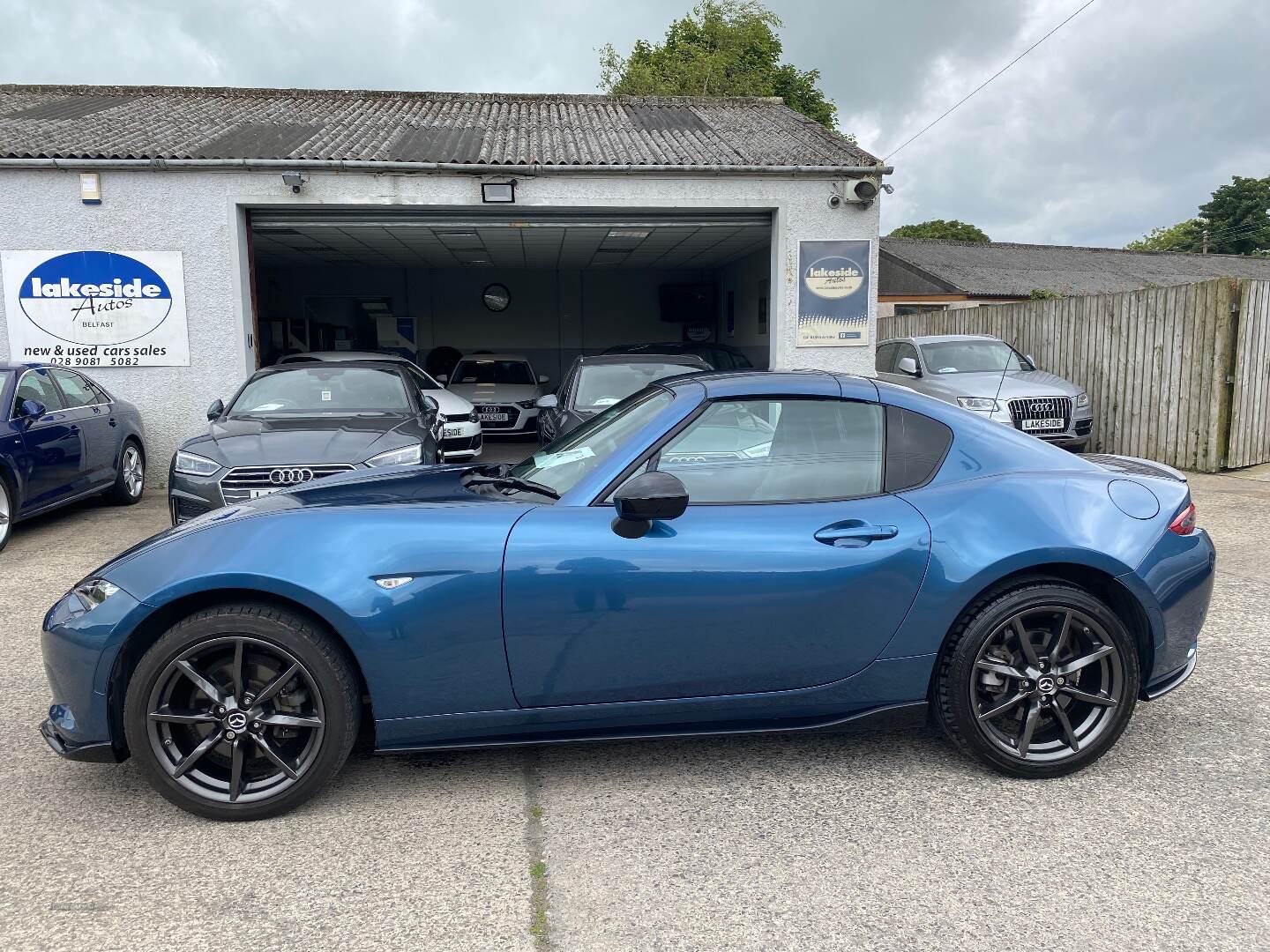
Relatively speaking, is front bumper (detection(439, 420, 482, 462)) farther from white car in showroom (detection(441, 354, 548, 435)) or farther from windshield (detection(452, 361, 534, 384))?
windshield (detection(452, 361, 534, 384))

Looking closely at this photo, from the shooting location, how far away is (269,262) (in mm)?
18453

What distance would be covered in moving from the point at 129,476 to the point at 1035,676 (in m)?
8.73

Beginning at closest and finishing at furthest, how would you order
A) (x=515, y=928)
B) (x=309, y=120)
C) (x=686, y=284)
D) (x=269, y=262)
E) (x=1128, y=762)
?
(x=515, y=928), (x=1128, y=762), (x=309, y=120), (x=269, y=262), (x=686, y=284)

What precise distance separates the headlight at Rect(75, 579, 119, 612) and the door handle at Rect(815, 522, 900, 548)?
2.28 m

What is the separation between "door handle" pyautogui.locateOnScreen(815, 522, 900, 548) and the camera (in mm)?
2941

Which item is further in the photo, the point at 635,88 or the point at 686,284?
the point at 635,88

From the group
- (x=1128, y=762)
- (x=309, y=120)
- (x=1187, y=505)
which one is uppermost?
(x=309, y=120)

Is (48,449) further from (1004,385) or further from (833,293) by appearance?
(1004,385)

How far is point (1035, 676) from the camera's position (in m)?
3.05

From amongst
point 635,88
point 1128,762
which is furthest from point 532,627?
point 635,88

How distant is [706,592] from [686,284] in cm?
1822

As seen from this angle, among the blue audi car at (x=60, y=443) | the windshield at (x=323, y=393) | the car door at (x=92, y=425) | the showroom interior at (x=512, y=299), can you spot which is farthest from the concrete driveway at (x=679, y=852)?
the showroom interior at (x=512, y=299)

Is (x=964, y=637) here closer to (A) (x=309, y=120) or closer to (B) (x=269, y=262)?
(A) (x=309, y=120)

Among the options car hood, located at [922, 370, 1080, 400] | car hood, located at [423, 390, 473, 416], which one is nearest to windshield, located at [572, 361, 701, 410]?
car hood, located at [423, 390, 473, 416]
